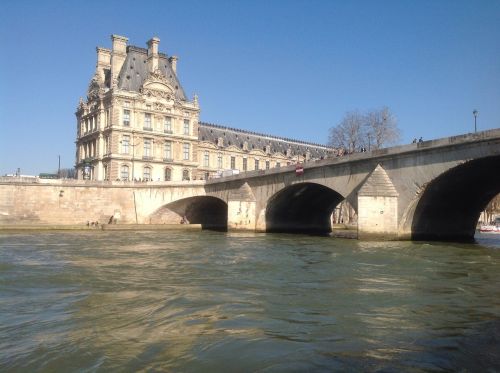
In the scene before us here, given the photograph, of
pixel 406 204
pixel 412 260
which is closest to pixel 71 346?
pixel 412 260

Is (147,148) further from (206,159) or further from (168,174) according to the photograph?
(206,159)

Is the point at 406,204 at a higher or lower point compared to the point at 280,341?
higher

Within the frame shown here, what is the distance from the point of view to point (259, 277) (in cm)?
1522

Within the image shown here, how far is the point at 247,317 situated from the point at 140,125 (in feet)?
213

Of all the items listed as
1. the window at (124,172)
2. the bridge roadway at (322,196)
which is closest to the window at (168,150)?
the window at (124,172)

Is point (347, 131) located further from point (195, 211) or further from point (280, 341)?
point (280, 341)

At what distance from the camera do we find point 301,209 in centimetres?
4803

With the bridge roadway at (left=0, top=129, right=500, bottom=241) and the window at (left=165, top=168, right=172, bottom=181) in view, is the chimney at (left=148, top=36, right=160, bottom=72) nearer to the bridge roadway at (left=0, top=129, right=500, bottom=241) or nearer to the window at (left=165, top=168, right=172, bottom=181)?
the window at (left=165, top=168, right=172, bottom=181)

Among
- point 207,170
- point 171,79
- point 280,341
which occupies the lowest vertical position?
point 280,341

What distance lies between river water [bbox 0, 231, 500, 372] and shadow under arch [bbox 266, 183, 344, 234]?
81.6ft

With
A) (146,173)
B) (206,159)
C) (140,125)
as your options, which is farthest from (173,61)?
(146,173)

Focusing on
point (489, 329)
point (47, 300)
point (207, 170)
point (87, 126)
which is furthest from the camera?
point (207, 170)

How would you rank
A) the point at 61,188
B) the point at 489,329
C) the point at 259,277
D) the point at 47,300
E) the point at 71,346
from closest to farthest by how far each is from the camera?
the point at 71,346 → the point at 489,329 → the point at 47,300 → the point at 259,277 → the point at 61,188

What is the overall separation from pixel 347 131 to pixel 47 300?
5334 cm
